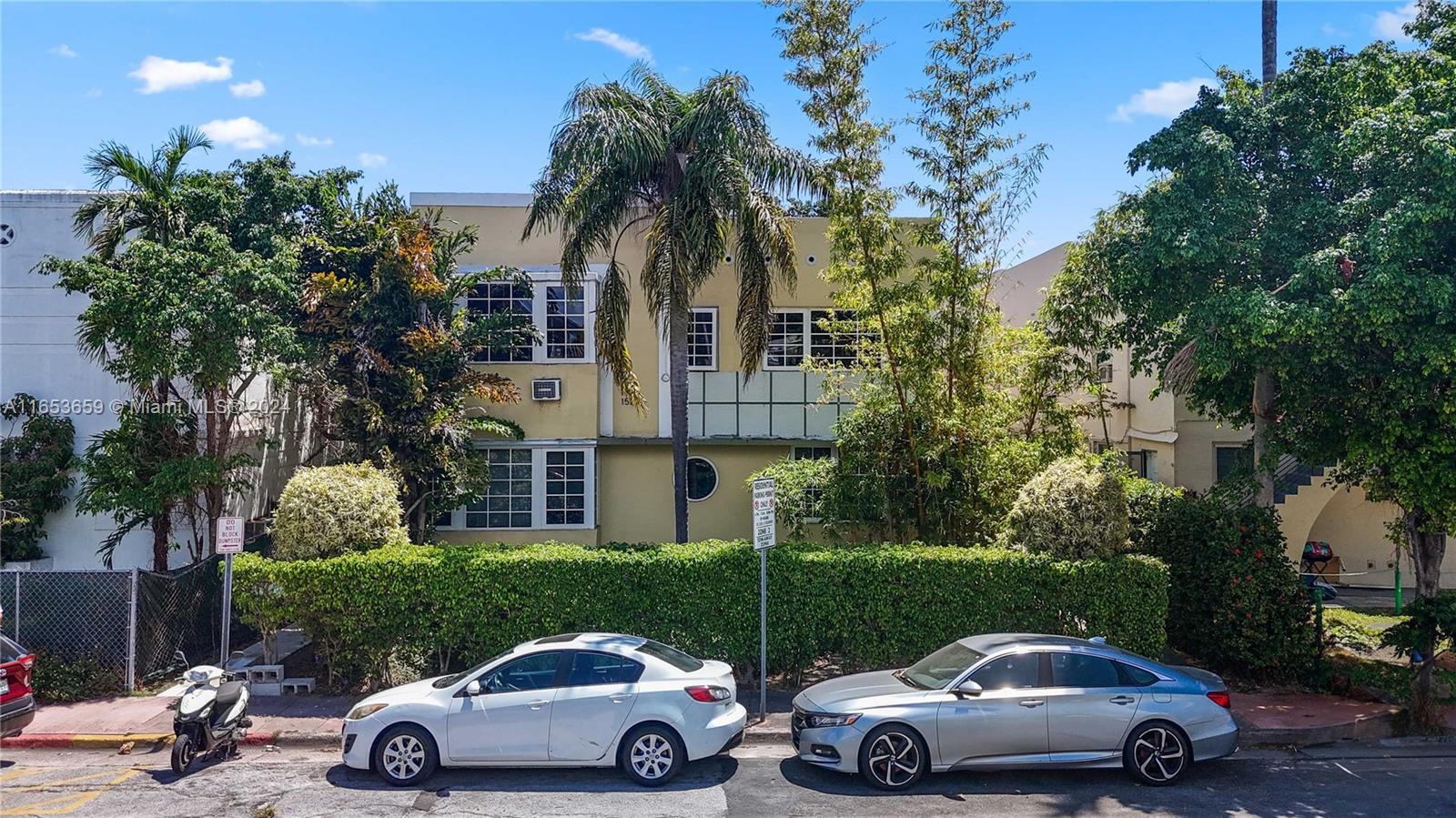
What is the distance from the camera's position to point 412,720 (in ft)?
28.6

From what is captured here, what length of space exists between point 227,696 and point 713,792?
500 cm

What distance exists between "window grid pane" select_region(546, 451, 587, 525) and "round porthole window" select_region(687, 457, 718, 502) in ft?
6.89

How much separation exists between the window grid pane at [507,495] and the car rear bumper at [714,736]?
960 cm

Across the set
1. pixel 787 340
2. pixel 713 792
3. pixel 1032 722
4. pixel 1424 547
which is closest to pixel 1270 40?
pixel 1424 547

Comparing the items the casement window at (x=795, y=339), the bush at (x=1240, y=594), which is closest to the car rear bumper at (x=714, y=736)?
the bush at (x=1240, y=594)

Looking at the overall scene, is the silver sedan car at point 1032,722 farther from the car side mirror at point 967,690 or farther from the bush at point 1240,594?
the bush at point 1240,594

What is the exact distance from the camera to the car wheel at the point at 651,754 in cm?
870

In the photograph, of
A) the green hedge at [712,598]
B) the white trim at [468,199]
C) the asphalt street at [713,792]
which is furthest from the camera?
Result: the white trim at [468,199]

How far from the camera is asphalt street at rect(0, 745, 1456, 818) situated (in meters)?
8.13

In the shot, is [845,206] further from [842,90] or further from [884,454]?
[884,454]

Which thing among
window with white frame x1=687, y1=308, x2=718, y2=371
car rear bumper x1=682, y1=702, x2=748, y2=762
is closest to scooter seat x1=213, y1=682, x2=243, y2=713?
car rear bumper x1=682, y1=702, x2=748, y2=762

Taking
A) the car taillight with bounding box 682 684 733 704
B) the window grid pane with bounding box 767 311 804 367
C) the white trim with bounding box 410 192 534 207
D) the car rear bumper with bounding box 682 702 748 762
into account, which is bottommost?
the car rear bumper with bounding box 682 702 748 762

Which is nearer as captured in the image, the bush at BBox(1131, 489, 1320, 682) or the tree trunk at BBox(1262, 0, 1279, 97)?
the bush at BBox(1131, 489, 1320, 682)

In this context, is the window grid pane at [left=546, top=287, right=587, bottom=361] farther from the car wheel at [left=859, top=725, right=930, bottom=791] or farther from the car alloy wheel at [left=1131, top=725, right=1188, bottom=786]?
the car alloy wheel at [left=1131, top=725, right=1188, bottom=786]
